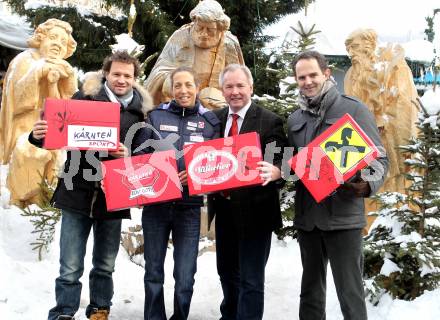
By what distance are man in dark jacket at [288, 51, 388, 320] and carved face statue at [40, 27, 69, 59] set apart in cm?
381

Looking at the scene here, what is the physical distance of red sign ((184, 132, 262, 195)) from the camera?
2961 millimetres

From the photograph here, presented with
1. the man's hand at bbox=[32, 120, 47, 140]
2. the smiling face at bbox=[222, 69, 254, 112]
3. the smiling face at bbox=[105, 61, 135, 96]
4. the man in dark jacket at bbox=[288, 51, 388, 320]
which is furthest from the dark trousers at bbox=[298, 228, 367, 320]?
the man's hand at bbox=[32, 120, 47, 140]

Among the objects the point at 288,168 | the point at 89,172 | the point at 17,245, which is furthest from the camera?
the point at 17,245

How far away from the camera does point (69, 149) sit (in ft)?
Result: 10.2

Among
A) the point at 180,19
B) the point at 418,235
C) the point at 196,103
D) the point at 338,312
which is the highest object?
the point at 180,19

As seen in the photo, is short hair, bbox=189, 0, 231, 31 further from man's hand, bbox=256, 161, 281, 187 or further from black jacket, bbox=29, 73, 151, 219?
man's hand, bbox=256, 161, 281, 187

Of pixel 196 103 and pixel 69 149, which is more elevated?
pixel 196 103

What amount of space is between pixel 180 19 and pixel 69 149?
428 inches

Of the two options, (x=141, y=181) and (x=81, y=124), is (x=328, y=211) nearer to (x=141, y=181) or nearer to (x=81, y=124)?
(x=141, y=181)

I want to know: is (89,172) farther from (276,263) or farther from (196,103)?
(276,263)

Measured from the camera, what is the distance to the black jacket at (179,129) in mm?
3219

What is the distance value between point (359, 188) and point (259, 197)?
0.65m

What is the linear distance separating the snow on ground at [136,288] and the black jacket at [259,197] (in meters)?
1.13

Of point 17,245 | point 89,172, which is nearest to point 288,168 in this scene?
point 89,172
